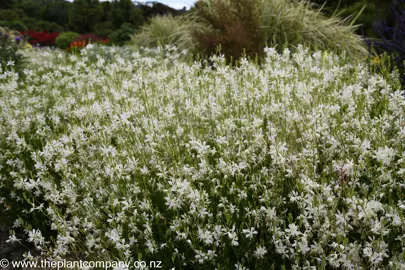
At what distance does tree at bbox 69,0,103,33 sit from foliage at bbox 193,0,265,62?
19.5 meters

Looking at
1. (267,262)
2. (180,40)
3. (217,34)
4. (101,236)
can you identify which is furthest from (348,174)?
(180,40)

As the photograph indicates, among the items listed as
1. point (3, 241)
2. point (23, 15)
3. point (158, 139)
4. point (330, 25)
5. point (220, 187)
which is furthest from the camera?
point (23, 15)

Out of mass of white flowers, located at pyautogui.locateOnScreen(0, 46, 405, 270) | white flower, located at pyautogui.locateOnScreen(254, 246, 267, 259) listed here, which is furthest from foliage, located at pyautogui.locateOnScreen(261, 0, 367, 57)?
white flower, located at pyautogui.locateOnScreen(254, 246, 267, 259)

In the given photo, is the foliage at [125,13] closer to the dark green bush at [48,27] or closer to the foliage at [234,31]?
the dark green bush at [48,27]

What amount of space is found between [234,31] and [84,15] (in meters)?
21.8

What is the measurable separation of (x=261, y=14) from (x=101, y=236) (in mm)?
6887

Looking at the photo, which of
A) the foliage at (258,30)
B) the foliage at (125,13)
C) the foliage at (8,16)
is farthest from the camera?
the foliage at (8,16)

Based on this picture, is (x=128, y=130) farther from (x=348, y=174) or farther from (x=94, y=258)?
(x=348, y=174)

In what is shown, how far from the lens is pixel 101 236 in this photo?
2.81 m

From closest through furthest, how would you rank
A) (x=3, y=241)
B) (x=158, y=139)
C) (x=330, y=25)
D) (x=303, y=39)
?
(x=158, y=139), (x=3, y=241), (x=303, y=39), (x=330, y=25)

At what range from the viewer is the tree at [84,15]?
1041 inches

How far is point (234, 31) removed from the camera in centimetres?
747

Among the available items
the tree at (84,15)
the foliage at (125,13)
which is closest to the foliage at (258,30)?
the foliage at (125,13)

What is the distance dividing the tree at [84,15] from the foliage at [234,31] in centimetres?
1946
